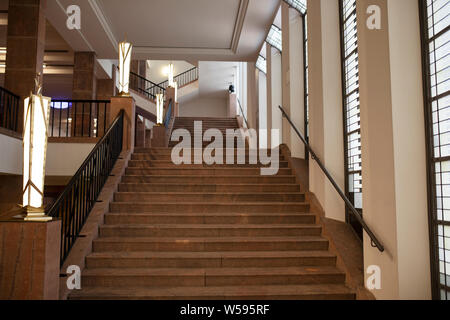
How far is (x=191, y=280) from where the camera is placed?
14.8ft

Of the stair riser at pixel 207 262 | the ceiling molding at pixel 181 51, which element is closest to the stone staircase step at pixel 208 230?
the stair riser at pixel 207 262

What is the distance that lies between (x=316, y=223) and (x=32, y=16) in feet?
24.4

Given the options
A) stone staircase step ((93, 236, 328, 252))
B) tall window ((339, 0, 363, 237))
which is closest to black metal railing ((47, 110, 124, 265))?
stone staircase step ((93, 236, 328, 252))

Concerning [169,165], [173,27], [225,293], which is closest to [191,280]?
[225,293]

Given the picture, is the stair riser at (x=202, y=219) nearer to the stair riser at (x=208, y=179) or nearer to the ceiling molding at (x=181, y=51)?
the stair riser at (x=208, y=179)

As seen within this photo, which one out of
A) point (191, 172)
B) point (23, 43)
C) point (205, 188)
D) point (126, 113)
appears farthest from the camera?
point (23, 43)

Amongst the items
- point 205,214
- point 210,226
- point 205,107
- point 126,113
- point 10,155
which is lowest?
point 210,226

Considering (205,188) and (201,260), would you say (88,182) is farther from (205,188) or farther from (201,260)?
(205,188)

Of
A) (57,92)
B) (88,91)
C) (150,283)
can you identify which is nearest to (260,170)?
(150,283)

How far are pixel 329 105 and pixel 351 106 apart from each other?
1.18 ft

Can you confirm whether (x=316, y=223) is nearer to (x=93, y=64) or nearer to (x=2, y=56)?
(x=93, y=64)

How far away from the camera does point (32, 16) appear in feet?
27.8

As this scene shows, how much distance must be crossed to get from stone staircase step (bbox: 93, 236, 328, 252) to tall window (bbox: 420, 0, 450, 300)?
1.90 metres

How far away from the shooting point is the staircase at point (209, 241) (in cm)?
443
